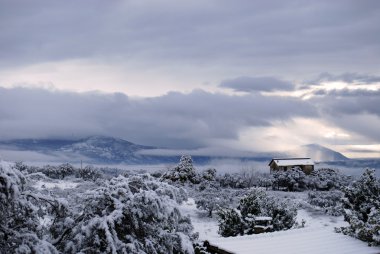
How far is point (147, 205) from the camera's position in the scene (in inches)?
333

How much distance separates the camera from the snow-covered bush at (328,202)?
3209cm

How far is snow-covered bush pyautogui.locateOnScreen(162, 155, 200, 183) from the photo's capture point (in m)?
45.3

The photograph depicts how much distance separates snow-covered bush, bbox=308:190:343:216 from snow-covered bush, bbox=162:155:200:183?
1329cm

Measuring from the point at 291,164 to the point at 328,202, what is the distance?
33637 mm

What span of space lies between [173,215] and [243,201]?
16401 mm

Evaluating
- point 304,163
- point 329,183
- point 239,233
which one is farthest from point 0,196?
point 304,163

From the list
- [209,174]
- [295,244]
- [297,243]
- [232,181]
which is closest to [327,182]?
[232,181]

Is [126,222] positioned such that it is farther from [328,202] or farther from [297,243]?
[328,202]

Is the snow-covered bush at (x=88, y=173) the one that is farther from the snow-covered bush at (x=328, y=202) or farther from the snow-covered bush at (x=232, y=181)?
the snow-covered bush at (x=328, y=202)

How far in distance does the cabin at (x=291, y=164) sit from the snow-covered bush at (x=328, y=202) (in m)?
29.9

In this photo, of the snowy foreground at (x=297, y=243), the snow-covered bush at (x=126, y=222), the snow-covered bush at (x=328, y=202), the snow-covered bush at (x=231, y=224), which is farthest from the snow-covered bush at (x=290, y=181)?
the snow-covered bush at (x=126, y=222)

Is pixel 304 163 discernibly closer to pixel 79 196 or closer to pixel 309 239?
pixel 309 239

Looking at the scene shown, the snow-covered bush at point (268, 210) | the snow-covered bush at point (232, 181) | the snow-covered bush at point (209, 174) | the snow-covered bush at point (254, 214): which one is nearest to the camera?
the snow-covered bush at point (254, 214)

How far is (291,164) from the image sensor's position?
222 ft
